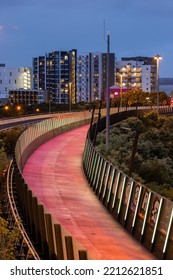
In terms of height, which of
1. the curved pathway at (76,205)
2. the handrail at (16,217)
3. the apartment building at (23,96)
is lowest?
the apartment building at (23,96)

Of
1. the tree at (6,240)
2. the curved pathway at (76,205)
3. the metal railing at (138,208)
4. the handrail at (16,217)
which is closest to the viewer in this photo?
the tree at (6,240)

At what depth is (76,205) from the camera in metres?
24.8

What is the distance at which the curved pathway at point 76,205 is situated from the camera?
59.3 ft

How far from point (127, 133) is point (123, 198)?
37906 mm

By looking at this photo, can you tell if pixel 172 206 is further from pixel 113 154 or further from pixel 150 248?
pixel 113 154

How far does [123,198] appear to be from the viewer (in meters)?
21.4

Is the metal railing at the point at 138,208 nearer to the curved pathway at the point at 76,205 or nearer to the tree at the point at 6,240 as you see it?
the curved pathway at the point at 76,205

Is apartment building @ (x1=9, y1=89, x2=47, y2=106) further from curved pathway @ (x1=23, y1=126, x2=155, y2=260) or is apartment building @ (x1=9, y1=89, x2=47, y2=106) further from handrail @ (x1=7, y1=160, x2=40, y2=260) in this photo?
handrail @ (x1=7, y1=160, x2=40, y2=260)

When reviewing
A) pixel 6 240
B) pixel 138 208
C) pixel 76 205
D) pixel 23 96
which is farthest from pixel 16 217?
pixel 23 96

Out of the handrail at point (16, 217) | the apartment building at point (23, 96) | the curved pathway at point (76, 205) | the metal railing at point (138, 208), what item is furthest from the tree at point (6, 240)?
the apartment building at point (23, 96)

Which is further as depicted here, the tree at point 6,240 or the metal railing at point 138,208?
the metal railing at point 138,208

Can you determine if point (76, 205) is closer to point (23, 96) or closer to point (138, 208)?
point (138, 208)

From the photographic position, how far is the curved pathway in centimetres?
1806

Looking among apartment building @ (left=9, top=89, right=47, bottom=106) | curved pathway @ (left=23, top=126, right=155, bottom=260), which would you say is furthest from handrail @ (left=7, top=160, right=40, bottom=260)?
apartment building @ (left=9, top=89, right=47, bottom=106)
